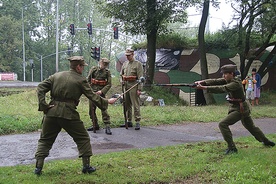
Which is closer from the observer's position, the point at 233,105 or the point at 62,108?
the point at 62,108

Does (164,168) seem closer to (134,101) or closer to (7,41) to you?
(134,101)

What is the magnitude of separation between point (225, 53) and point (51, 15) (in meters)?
56.7

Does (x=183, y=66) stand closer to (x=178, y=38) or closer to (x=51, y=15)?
(x=178, y=38)

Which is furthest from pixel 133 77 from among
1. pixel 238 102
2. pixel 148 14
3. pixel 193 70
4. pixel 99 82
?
pixel 193 70

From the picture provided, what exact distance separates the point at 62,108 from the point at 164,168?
6.17ft

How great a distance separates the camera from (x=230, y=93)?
6.61 m

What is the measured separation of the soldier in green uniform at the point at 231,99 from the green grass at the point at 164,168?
0.37m

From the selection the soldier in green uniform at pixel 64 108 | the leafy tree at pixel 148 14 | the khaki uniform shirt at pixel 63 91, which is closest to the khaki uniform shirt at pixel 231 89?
the soldier in green uniform at pixel 64 108

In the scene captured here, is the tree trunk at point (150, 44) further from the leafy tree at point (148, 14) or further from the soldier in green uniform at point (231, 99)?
the soldier in green uniform at point (231, 99)

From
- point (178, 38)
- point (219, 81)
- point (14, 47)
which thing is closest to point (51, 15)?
point (14, 47)

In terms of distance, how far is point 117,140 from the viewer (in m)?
7.89

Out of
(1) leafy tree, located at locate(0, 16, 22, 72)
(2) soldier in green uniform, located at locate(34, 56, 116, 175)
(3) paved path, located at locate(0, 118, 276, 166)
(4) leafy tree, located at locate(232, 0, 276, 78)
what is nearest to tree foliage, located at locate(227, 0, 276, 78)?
(4) leafy tree, located at locate(232, 0, 276, 78)

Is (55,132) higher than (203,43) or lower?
lower

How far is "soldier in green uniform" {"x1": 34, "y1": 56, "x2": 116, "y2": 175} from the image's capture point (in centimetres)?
518
